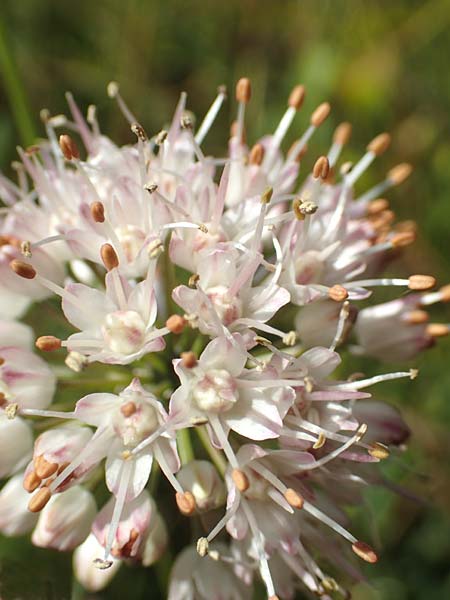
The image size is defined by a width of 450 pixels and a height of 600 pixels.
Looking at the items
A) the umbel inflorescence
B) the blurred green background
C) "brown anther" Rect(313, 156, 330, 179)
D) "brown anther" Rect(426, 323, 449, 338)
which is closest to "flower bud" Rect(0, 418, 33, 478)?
the umbel inflorescence

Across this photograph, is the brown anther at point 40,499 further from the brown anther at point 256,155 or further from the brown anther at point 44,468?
the brown anther at point 256,155

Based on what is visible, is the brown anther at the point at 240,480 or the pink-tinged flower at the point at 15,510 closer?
the brown anther at the point at 240,480

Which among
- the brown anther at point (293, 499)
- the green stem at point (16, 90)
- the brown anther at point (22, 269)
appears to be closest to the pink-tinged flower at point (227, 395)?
the brown anther at point (293, 499)

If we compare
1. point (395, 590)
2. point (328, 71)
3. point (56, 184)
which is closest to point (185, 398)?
point (56, 184)

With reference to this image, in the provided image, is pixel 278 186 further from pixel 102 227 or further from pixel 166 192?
pixel 102 227

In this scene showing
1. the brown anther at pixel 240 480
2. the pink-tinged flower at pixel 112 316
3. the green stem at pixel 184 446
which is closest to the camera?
the brown anther at pixel 240 480
